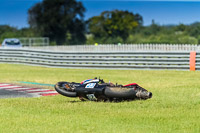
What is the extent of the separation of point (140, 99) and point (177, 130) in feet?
11.1

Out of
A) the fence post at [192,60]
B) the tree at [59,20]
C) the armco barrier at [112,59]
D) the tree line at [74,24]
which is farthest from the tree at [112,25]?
the fence post at [192,60]

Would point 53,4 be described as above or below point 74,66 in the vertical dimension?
above

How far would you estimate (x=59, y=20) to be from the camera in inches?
3196

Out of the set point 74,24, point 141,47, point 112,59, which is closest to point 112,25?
point 74,24

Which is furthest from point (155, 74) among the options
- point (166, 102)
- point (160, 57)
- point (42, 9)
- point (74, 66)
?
point (42, 9)

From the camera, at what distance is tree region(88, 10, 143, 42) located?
79125 millimetres

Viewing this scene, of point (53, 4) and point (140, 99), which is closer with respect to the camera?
point (140, 99)

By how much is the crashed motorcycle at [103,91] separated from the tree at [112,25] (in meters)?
67.9

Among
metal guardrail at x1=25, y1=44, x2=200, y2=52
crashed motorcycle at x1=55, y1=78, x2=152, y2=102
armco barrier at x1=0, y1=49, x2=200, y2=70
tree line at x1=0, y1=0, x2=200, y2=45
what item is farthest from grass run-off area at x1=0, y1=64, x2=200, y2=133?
tree line at x1=0, y1=0, x2=200, y2=45

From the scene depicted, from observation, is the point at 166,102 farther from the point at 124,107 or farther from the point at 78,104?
the point at 78,104

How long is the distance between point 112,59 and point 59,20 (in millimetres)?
58415

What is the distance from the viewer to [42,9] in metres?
82.9

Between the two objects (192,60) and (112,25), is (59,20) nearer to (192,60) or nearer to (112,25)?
(112,25)

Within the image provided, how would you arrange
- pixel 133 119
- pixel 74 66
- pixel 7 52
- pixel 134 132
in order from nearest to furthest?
pixel 134 132 → pixel 133 119 → pixel 74 66 → pixel 7 52
